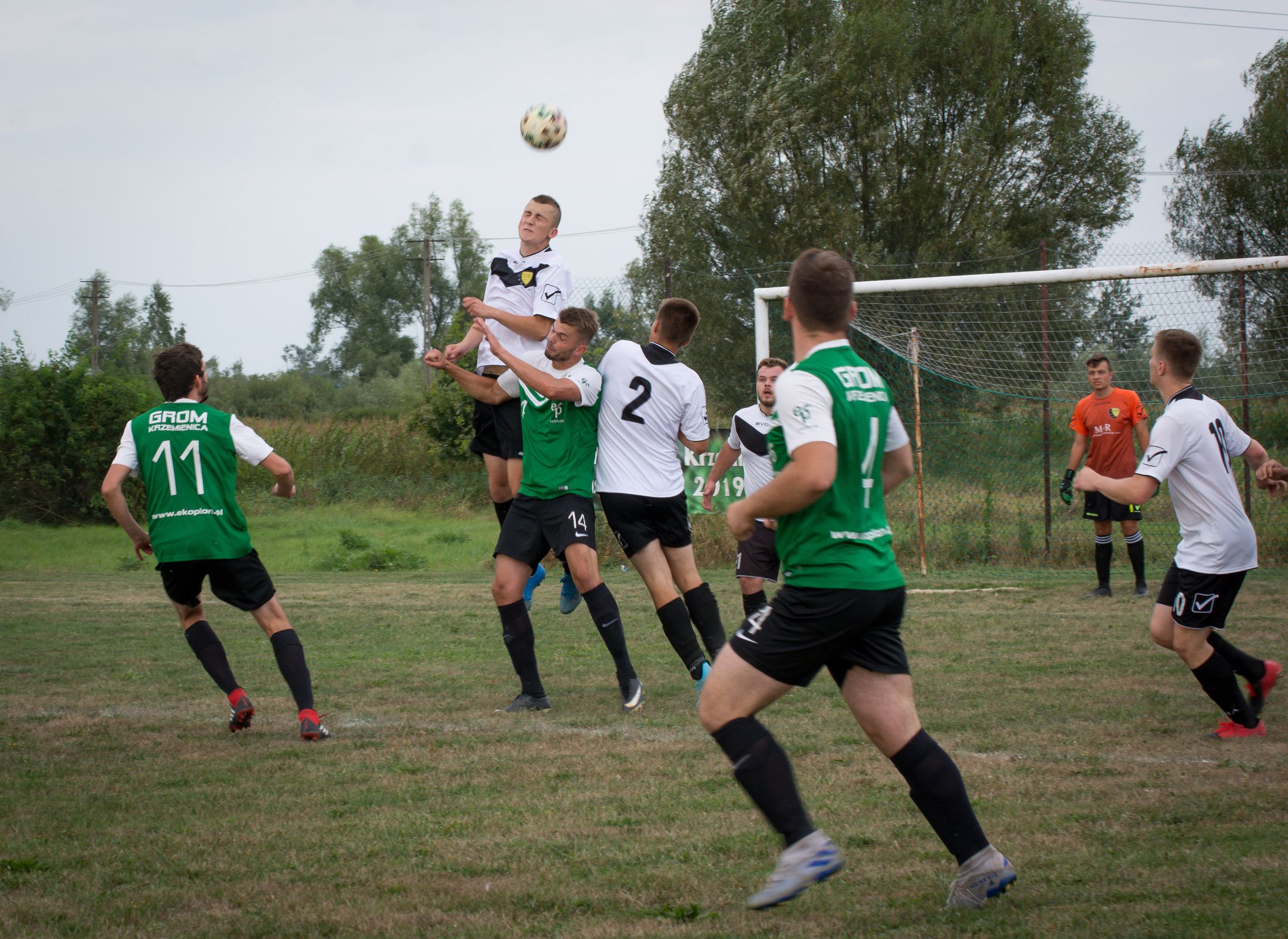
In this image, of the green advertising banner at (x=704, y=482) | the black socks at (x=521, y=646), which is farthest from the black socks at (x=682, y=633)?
the green advertising banner at (x=704, y=482)

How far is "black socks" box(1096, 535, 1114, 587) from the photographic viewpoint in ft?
33.0

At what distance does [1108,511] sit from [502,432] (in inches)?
238

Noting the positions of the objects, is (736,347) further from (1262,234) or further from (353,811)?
(353,811)

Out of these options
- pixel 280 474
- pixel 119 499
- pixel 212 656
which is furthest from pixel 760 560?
pixel 119 499

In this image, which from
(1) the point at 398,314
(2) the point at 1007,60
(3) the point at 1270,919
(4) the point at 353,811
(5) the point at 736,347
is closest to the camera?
(3) the point at 1270,919

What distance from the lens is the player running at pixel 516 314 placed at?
6445mm

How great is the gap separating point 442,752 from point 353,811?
876 mm

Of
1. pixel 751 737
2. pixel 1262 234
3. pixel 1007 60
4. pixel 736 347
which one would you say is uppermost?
A: pixel 1007 60

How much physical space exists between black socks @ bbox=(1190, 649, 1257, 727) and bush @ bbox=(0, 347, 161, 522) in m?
17.4

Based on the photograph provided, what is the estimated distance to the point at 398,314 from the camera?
68188 mm

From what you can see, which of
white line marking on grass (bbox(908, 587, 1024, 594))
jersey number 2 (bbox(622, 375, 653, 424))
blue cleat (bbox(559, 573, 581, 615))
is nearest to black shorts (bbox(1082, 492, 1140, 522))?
white line marking on grass (bbox(908, 587, 1024, 594))

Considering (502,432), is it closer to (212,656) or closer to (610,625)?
(610,625)

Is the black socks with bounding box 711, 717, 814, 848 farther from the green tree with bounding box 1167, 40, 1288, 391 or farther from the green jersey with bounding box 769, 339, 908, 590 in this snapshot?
the green tree with bounding box 1167, 40, 1288, 391

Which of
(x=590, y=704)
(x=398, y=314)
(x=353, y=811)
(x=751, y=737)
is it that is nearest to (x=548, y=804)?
(x=353, y=811)
